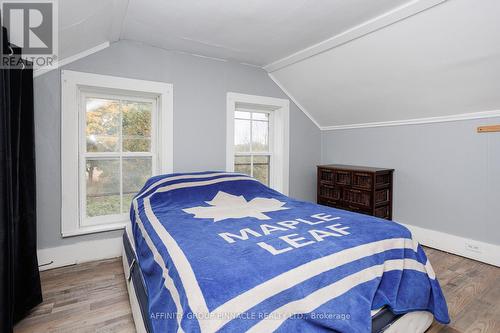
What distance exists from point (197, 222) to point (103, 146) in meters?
1.57

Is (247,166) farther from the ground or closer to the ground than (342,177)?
farther from the ground

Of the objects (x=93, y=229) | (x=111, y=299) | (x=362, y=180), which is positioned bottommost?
(x=111, y=299)

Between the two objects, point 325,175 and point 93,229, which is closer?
point 93,229

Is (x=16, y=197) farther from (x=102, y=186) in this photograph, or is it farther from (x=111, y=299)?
(x=102, y=186)

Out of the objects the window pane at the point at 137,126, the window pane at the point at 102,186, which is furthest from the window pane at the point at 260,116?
the window pane at the point at 102,186

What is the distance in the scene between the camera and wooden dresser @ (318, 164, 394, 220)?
3.20m

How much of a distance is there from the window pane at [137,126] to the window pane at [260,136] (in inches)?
53.8

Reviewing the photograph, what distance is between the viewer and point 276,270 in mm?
1153

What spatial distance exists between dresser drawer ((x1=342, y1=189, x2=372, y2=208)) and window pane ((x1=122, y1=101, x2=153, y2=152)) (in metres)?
2.45

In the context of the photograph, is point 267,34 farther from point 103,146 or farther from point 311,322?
point 311,322

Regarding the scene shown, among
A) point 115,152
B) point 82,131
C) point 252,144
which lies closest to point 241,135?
point 252,144

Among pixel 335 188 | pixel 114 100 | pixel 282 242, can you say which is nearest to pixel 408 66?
pixel 335 188

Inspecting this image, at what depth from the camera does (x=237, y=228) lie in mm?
1706

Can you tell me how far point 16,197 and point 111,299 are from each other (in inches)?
37.2
